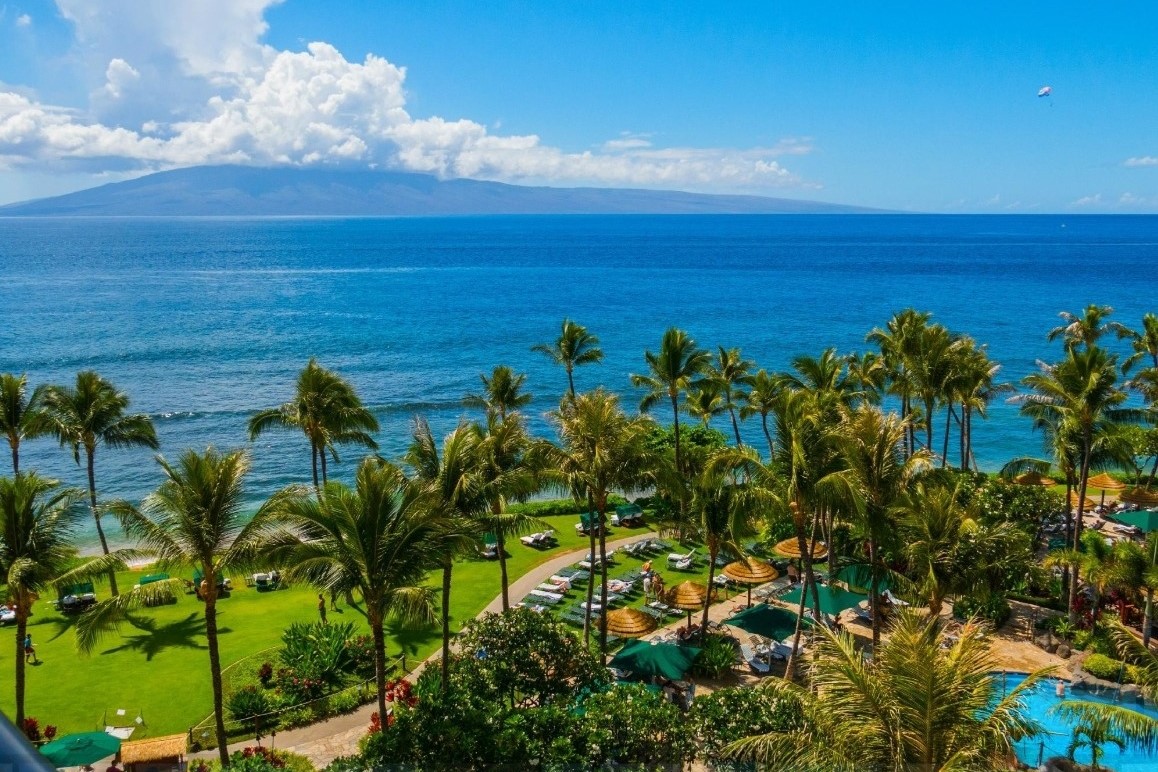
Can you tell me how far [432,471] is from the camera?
20562 mm

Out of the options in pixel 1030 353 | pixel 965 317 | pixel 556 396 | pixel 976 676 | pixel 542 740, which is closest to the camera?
pixel 976 676

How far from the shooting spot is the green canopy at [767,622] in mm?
22922

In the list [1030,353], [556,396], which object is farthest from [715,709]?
[1030,353]

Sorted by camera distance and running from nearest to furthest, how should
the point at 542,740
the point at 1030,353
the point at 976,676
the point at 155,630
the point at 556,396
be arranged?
the point at 976,676 < the point at 542,740 < the point at 155,630 < the point at 556,396 < the point at 1030,353

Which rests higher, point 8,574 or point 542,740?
point 8,574

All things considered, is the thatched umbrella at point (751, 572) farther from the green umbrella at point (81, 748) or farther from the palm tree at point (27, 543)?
the palm tree at point (27, 543)

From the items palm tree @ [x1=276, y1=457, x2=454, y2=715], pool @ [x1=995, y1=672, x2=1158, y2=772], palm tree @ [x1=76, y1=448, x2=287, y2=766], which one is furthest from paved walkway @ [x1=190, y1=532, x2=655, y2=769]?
pool @ [x1=995, y1=672, x2=1158, y2=772]

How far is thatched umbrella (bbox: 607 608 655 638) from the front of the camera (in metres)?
24.0

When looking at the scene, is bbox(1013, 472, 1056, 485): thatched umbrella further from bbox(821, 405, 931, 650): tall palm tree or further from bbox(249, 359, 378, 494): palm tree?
bbox(249, 359, 378, 494): palm tree

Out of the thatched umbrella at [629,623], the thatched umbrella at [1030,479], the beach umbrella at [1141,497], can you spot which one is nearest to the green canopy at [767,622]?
the thatched umbrella at [629,623]

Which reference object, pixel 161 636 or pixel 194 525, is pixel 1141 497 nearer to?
pixel 194 525

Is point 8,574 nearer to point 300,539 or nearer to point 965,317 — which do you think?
point 300,539

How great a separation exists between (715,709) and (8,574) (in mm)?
14633

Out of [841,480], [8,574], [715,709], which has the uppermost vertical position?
[841,480]
